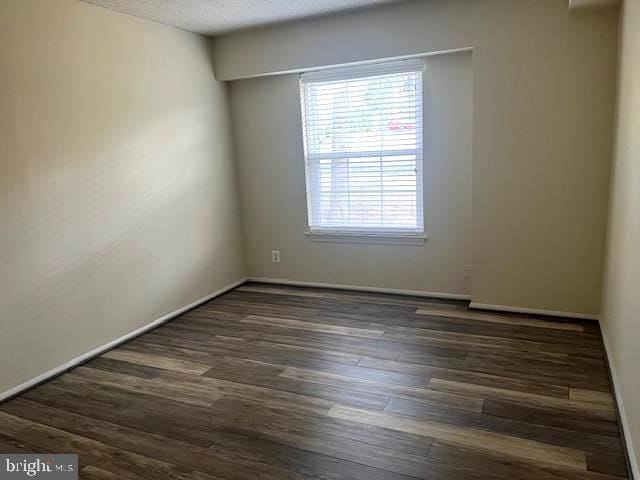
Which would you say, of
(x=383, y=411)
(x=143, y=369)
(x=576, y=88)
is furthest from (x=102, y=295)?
(x=576, y=88)

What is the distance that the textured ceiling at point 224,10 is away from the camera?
11.0 ft

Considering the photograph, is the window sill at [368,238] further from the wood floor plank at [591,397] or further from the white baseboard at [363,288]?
the wood floor plank at [591,397]

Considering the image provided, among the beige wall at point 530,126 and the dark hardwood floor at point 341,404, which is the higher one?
the beige wall at point 530,126

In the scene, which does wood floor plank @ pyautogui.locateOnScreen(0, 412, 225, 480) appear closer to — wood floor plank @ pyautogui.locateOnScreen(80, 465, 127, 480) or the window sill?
wood floor plank @ pyautogui.locateOnScreen(80, 465, 127, 480)

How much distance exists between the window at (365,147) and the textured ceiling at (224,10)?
569 millimetres

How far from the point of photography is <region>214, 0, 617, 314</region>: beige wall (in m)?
3.25

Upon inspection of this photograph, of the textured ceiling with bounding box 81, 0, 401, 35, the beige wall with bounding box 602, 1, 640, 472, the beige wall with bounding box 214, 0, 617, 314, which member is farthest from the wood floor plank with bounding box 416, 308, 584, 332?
the textured ceiling with bounding box 81, 0, 401, 35

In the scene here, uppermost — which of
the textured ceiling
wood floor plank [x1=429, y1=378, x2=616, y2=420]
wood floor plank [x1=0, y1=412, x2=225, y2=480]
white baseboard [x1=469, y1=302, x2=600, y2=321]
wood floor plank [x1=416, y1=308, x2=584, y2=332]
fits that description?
the textured ceiling

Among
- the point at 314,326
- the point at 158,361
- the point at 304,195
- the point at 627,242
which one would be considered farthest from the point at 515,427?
the point at 304,195

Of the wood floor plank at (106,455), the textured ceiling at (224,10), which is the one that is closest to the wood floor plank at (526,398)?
the wood floor plank at (106,455)

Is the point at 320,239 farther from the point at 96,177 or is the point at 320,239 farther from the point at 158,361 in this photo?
the point at 96,177

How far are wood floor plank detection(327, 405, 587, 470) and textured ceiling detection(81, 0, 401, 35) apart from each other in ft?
9.23

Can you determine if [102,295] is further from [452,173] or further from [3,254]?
[452,173]

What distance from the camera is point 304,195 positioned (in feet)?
15.1
